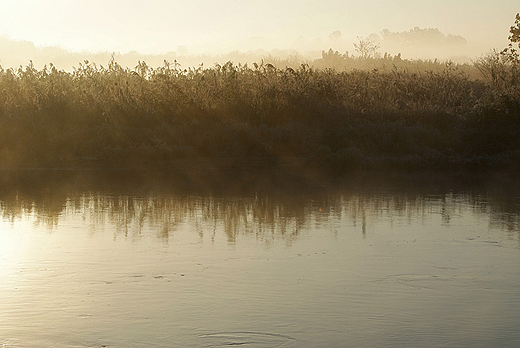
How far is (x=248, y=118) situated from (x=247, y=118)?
3cm

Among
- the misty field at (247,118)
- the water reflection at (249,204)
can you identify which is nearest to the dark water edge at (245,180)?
the water reflection at (249,204)

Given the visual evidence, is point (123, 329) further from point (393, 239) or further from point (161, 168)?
point (161, 168)

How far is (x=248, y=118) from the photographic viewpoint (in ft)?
65.8

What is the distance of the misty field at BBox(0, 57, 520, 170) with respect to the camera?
1833 cm

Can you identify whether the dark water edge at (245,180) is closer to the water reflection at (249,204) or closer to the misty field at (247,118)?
the water reflection at (249,204)

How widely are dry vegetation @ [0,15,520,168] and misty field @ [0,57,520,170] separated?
0.11 ft

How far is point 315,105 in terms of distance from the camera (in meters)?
20.7

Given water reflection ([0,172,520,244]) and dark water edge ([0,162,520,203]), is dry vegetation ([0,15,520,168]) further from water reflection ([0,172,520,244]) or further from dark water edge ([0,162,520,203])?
water reflection ([0,172,520,244])

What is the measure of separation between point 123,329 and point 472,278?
3240 mm

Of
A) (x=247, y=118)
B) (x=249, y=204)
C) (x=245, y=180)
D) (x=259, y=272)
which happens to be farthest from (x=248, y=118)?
(x=259, y=272)

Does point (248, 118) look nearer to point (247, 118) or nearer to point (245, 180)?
point (247, 118)

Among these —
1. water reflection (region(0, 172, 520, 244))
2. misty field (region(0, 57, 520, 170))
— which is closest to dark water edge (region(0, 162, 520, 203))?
water reflection (region(0, 172, 520, 244))

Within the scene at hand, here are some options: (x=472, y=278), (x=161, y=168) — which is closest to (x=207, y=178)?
(x=161, y=168)

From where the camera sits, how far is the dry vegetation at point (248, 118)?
18375 mm
